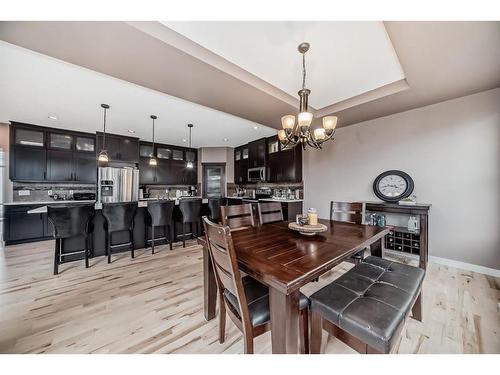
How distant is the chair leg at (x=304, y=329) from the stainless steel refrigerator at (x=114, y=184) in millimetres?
4908

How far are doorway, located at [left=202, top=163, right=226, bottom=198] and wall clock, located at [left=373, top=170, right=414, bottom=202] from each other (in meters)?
4.36

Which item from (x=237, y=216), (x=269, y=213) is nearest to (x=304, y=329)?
(x=237, y=216)

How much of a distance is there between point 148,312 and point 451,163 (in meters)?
4.21

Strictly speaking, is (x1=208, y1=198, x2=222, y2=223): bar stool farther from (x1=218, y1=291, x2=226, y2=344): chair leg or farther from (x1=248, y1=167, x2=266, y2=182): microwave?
(x1=218, y1=291, x2=226, y2=344): chair leg

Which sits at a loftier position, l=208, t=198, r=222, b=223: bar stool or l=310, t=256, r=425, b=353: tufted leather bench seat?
l=208, t=198, r=222, b=223: bar stool

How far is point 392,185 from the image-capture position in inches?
126

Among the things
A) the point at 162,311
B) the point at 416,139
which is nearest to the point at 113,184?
the point at 162,311

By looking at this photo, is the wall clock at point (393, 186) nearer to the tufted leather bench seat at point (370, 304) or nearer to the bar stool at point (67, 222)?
the tufted leather bench seat at point (370, 304)

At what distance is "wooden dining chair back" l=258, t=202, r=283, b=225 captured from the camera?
228cm

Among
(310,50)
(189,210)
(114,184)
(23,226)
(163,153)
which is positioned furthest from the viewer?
(163,153)

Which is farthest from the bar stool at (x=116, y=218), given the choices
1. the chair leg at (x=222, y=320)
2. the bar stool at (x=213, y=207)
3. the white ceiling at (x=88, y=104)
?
the chair leg at (x=222, y=320)

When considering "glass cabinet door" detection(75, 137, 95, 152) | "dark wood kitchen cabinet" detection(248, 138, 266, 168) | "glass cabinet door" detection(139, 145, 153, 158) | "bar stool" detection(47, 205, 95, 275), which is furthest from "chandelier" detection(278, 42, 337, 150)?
"glass cabinet door" detection(75, 137, 95, 152)

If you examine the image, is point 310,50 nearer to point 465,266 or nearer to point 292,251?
point 292,251
